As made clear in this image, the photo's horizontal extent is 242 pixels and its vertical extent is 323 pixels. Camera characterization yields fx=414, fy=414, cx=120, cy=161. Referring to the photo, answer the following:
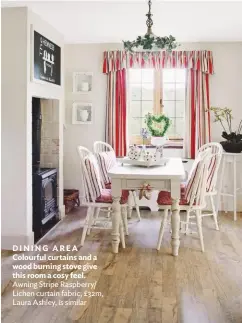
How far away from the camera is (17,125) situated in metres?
3.97

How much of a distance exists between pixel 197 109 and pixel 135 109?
898 millimetres

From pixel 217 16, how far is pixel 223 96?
5.53 ft

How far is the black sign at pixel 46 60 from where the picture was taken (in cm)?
421

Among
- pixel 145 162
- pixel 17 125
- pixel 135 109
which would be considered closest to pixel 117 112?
pixel 135 109

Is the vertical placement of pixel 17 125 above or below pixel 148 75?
below

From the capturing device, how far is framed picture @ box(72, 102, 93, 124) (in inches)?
235

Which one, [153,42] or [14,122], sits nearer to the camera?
[153,42]

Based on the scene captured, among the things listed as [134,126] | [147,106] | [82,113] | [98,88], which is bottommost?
[134,126]

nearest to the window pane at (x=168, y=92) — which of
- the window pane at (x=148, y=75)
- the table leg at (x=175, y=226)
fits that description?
the window pane at (x=148, y=75)

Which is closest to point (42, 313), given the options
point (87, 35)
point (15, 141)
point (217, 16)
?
point (15, 141)

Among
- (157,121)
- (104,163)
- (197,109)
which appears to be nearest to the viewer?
(104,163)

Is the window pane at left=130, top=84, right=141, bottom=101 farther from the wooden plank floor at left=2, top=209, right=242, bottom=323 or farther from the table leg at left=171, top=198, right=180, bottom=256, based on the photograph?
the table leg at left=171, top=198, right=180, bottom=256

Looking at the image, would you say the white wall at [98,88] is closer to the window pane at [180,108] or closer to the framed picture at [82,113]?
the framed picture at [82,113]

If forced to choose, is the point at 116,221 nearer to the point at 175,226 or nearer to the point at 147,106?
the point at 175,226
